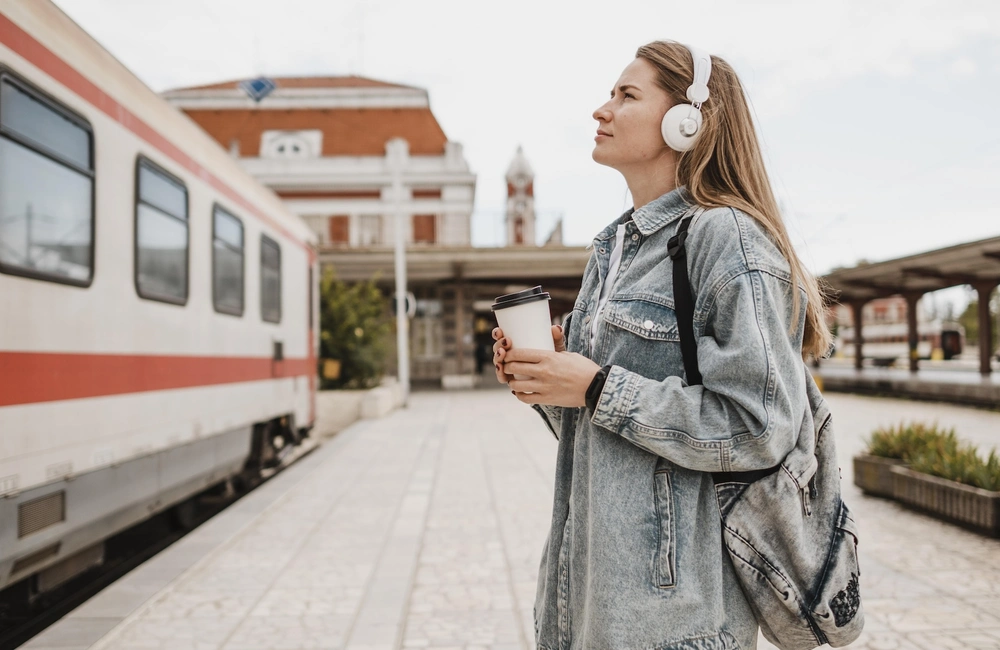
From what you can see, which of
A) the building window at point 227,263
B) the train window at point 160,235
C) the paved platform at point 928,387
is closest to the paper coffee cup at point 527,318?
the train window at point 160,235

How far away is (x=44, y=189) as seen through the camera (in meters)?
3.97

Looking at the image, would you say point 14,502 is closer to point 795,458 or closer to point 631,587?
point 631,587

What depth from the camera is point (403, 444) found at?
1109 centimetres

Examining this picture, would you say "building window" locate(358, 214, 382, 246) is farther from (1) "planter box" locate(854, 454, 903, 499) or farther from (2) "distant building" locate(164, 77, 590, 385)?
(1) "planter box" locate(854, 454, 903, 499)

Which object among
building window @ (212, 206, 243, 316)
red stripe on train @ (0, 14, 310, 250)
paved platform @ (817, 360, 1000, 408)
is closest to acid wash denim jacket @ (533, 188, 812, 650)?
red stripe on train @ (0, 14, 310, 250)

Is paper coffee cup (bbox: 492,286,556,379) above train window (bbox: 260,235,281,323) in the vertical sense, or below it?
below

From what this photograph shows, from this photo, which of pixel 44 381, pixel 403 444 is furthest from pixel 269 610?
pixel 403 444

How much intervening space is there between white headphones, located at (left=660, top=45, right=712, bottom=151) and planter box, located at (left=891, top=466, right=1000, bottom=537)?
517 cm

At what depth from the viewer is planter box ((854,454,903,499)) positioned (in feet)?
22.1

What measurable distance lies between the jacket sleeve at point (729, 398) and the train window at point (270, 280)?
7292 mm

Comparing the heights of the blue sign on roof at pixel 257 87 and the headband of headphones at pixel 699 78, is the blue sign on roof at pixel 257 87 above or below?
above

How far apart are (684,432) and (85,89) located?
443 cm

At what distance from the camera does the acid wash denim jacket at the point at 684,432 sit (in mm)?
1278

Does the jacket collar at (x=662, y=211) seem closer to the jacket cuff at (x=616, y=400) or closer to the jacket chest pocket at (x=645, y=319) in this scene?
the jacket chest pocket at (x=645, y=319)
